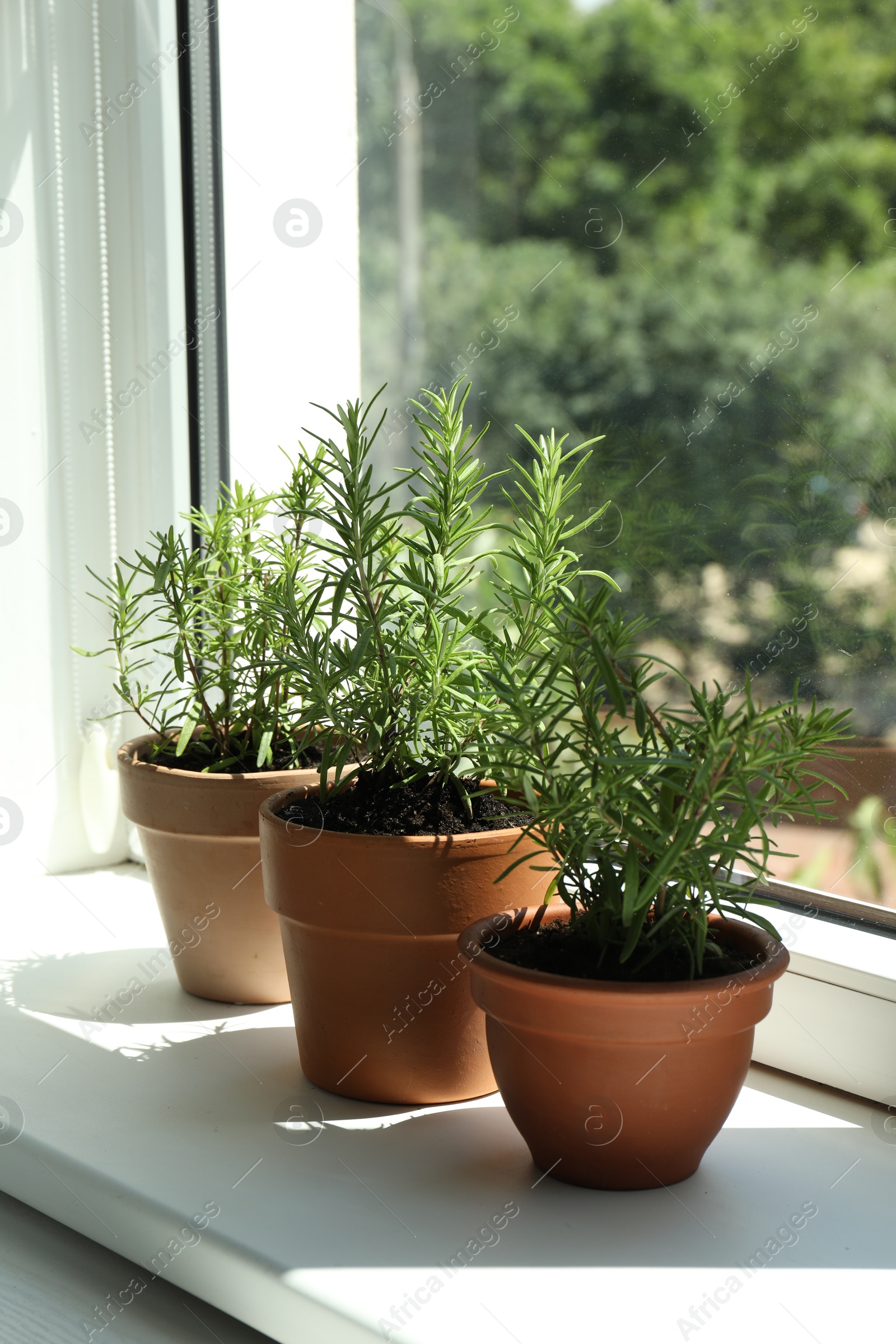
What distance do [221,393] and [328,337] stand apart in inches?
5.8

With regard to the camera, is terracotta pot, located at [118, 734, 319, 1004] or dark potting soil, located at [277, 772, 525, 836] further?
terracotta pot, located at [118, 734, 319, 1004]

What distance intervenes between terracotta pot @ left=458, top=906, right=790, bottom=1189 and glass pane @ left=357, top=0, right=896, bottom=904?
234 millimetres

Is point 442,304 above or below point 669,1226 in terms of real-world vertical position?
above

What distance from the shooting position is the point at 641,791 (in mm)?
667

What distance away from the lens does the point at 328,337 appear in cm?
135

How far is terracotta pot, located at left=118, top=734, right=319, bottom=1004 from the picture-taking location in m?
0.96

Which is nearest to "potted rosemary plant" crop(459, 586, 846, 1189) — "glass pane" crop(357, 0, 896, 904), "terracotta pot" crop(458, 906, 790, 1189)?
"terracotta pot" crop(458, 906, 790, 1189)

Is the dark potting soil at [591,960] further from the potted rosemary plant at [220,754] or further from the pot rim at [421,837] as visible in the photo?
the potted rosemary plant at [220,754]

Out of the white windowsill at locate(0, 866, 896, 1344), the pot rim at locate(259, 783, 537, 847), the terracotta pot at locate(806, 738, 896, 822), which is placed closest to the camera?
the white windowsill at locate(0, 866, 896, 1344)

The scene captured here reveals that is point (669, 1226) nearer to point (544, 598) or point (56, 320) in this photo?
point (544, 598)

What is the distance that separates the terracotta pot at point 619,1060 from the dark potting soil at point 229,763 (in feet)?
1.04

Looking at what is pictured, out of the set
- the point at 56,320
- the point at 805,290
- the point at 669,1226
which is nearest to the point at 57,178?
the point at 56,320

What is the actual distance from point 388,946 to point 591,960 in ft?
0.51

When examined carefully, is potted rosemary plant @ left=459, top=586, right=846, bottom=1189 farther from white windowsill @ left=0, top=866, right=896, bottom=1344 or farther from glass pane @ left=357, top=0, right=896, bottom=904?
glass pane @ left=357, top=0, right=896, bottom=904
